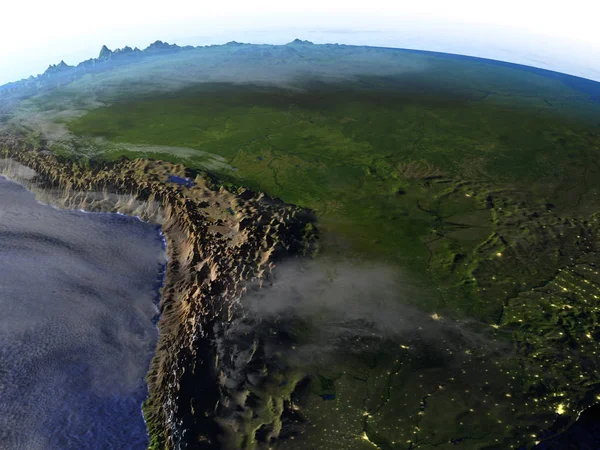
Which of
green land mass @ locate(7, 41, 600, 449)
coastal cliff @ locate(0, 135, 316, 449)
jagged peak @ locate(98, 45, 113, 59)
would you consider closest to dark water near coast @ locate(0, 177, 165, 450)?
coastal cliff @ locate(0, 135, 316, 449)

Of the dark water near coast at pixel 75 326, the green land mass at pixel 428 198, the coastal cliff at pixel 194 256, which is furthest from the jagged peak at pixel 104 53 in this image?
the dark water near coast at pixel 75 326

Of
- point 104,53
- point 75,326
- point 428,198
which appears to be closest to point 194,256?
point 75,326

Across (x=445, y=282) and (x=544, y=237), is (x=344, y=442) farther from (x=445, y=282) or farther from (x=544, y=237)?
(x=544, y=237)

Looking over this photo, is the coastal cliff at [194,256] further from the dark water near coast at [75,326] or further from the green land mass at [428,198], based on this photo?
the green land mass at [428,198]

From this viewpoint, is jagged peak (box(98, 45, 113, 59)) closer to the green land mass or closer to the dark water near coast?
the green land mass

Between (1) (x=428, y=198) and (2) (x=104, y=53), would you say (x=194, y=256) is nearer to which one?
(1) (x=428, y=198)

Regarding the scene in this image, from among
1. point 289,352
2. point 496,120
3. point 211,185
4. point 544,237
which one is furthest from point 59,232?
point 496,120
